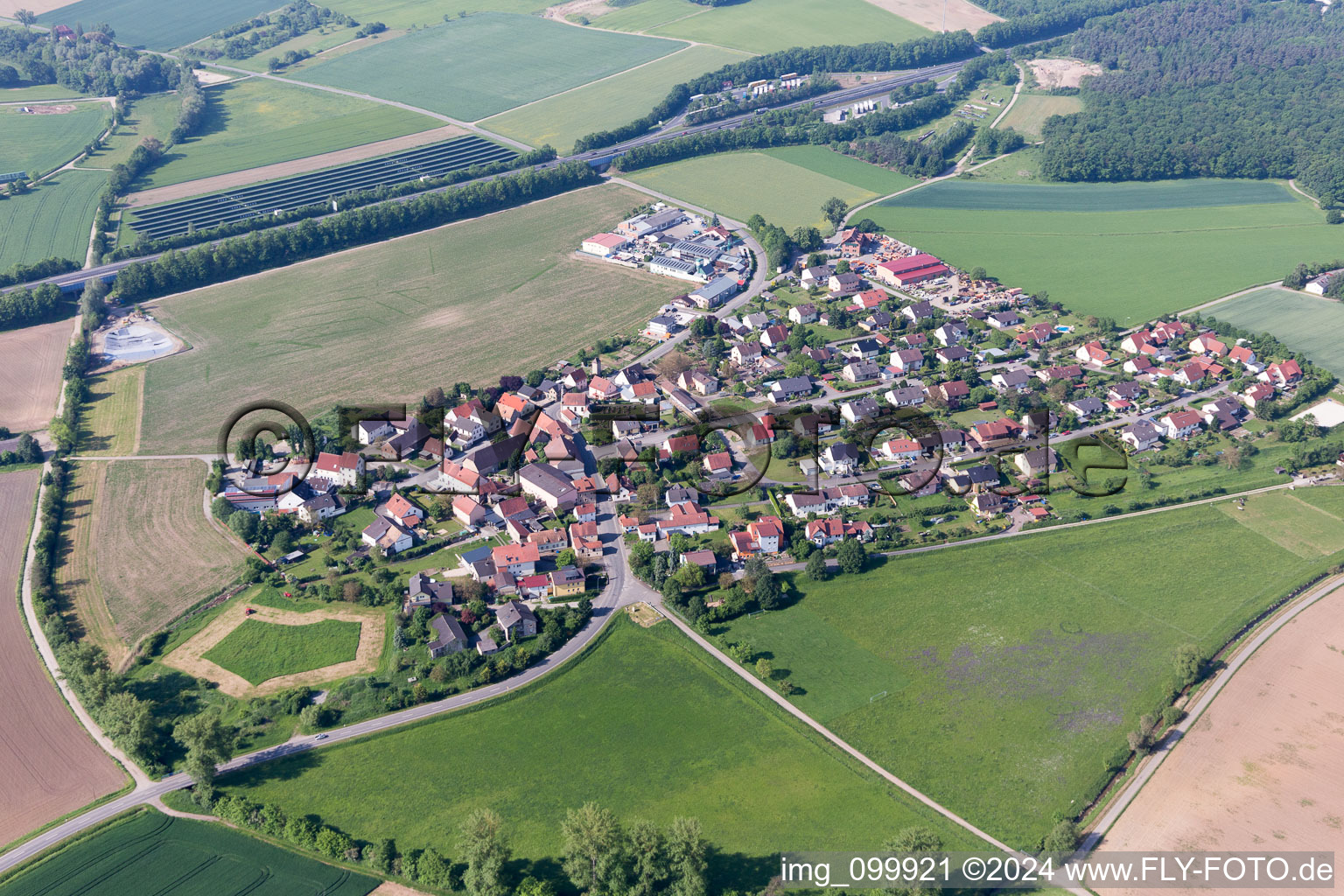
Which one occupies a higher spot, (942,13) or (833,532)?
(942,13)

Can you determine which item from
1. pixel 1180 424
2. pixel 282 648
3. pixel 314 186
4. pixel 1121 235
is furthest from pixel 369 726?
pixel 1121 235

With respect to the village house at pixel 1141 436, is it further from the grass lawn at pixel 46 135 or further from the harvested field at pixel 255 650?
the grass lawn at pixel 46 135

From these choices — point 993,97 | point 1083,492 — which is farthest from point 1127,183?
point 1083,492

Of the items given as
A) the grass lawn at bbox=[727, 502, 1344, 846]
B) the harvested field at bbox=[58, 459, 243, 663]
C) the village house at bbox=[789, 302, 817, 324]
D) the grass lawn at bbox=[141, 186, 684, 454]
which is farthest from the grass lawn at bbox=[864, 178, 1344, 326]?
the harvested field at bbox=[58, 459, 243, 663]

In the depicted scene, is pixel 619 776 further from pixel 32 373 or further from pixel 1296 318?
pixel 1296 318

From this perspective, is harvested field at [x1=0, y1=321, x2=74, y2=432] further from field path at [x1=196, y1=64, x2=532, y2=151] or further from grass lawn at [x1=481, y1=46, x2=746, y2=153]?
grass lawn at [x1=481, y1=46, x2=746, y2=153]
